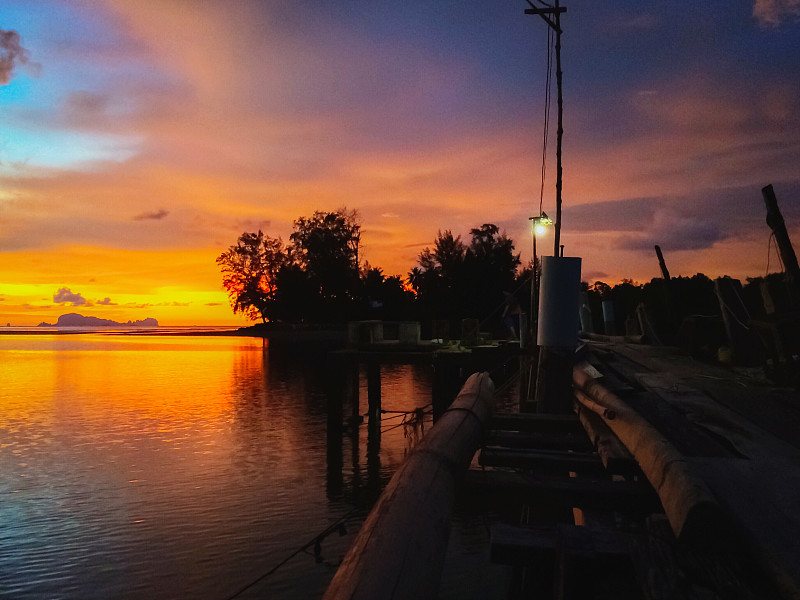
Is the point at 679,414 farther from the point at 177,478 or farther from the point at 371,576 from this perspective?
the point at 177,478

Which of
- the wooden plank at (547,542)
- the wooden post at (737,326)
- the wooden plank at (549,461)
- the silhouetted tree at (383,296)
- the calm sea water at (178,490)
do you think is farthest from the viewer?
the silhouetted tree at (383,296)

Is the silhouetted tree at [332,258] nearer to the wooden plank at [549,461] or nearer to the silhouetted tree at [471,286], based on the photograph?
the silhouetted tree at [471,286]

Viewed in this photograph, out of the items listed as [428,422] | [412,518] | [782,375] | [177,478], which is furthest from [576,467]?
[428,422]

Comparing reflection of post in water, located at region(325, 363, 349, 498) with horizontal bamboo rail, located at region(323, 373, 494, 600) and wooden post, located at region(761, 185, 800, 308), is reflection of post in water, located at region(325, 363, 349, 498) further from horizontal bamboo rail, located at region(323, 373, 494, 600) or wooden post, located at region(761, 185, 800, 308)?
horizontal bamboo rail, located at region(323, 373, 494, 600)

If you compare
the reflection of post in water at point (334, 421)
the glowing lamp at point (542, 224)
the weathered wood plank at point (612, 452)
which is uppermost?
the glowing lamp at point (542, 224)

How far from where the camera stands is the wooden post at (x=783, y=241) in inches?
325

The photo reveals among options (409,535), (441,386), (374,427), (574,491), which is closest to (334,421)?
(374,427)

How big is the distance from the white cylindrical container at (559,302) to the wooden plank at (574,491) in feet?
12.6

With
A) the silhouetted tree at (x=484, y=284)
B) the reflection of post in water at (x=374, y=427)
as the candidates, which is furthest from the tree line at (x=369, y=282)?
the reflection of post in water at (x=374, y=427)

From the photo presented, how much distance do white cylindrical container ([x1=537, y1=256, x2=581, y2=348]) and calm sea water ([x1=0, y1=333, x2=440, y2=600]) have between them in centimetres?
474

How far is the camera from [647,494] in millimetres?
4172

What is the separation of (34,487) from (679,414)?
52.3 ft

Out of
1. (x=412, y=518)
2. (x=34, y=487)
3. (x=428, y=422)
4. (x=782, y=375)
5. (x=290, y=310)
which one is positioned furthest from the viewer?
(x=290, y=310)

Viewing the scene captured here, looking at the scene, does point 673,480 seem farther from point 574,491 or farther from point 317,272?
point 317,272
